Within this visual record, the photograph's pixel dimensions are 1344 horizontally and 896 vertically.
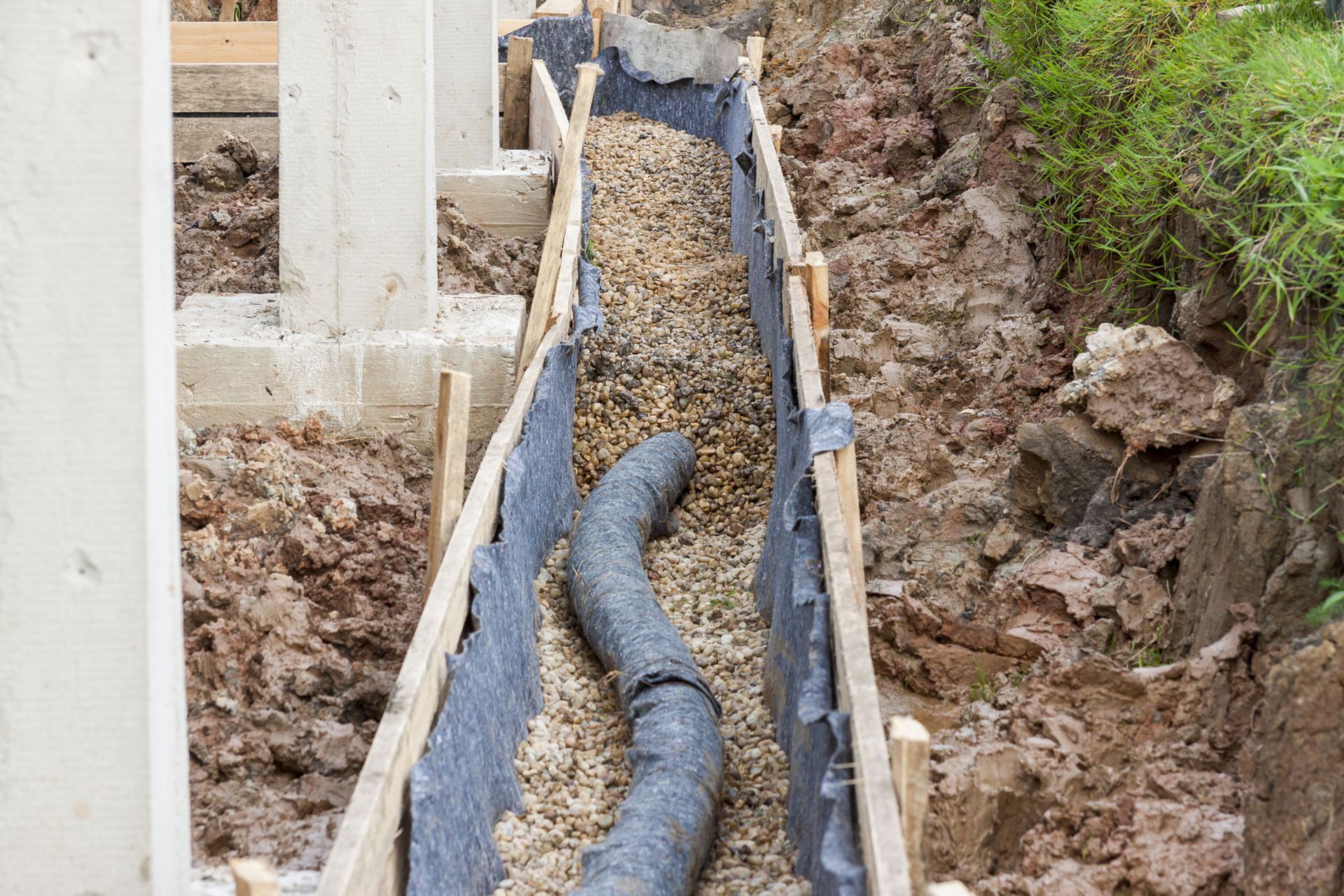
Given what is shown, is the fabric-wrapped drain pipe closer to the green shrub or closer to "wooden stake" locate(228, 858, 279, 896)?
"wooden stake" locate(228, 858, 279, 896)

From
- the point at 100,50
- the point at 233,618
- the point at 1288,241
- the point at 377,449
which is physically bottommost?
the point at 233,618

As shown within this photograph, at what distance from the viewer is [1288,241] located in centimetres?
368

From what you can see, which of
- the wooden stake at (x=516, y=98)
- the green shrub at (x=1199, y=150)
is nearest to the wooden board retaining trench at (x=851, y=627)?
the green shrub at (x=1199, y=150)

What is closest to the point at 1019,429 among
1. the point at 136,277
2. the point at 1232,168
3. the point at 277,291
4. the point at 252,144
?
the point at 1232,168

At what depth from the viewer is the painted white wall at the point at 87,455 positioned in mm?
2398

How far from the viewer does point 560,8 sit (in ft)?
38.4

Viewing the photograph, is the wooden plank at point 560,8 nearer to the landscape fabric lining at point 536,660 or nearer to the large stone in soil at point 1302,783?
the landscape fabric lining at point 536,660

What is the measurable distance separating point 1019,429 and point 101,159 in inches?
135

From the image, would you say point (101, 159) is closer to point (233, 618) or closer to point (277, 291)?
point (233, 618)

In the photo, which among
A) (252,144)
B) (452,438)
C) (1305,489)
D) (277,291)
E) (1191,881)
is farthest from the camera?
(252,144)

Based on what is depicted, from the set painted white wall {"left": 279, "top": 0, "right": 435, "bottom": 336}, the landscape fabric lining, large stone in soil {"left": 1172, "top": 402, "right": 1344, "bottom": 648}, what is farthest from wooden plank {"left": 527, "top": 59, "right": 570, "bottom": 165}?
large stone in soil {"left": 1172, "top": 402, "right": 1344, "bottom": 648}

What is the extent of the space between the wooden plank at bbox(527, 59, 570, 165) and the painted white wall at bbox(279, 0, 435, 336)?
2.65m

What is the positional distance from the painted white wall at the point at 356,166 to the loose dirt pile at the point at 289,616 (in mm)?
606

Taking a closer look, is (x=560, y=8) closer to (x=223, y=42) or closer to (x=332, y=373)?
(x=223, y=42)
